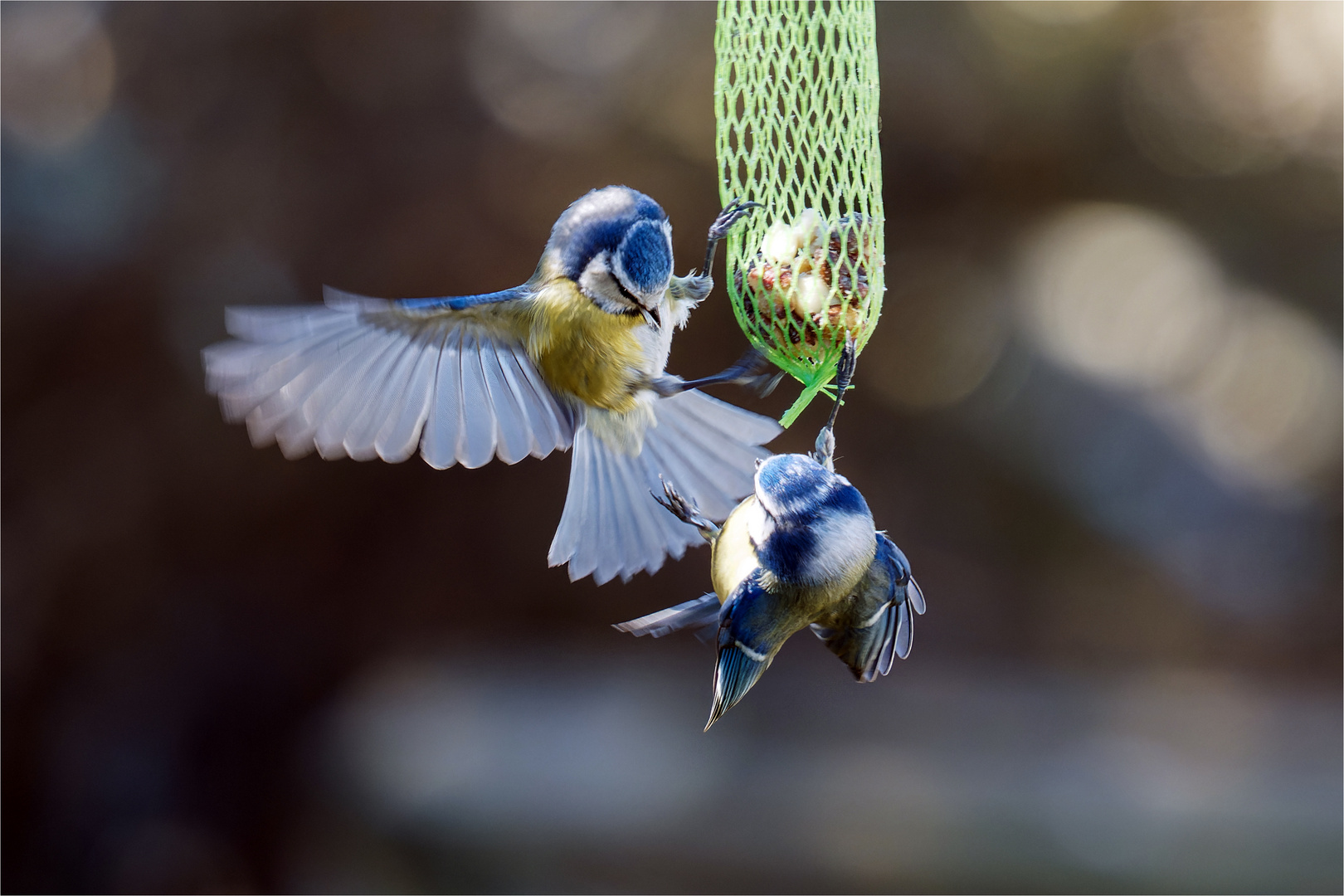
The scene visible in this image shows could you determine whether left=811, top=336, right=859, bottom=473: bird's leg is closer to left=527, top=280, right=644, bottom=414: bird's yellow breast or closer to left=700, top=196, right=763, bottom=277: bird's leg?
left=700, top=196, right=763, bottom=277: bird's leg

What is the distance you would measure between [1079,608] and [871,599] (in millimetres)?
3256

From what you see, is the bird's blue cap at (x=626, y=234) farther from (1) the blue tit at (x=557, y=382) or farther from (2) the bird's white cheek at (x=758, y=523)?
(2) the bird's white cheek at (x=758, y=523)

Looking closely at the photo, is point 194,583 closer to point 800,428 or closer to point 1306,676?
point 800,428

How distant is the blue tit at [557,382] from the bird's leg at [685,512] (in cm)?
13

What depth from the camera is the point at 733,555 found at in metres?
1.65

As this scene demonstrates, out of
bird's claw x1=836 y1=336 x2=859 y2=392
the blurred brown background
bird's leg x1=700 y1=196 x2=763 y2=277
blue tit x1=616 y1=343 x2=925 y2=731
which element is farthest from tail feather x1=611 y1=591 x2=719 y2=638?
the blurred brown background

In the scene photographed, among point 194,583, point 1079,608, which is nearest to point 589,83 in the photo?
point 194,583

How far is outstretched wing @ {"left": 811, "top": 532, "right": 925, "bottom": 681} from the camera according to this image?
1633 millimetres

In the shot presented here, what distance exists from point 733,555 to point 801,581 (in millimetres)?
142

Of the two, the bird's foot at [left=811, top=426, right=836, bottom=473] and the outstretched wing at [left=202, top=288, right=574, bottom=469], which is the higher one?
the outstretched wing at [left=202, top=288, right=574, bottom=469]

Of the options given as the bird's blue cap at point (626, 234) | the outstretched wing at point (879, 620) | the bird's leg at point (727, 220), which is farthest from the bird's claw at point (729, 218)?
the outstretched wing at point (879, 620)

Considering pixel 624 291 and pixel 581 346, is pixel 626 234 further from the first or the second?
pixel 581 346

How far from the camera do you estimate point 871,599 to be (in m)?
1.64

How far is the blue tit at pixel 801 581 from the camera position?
1.51 meters
